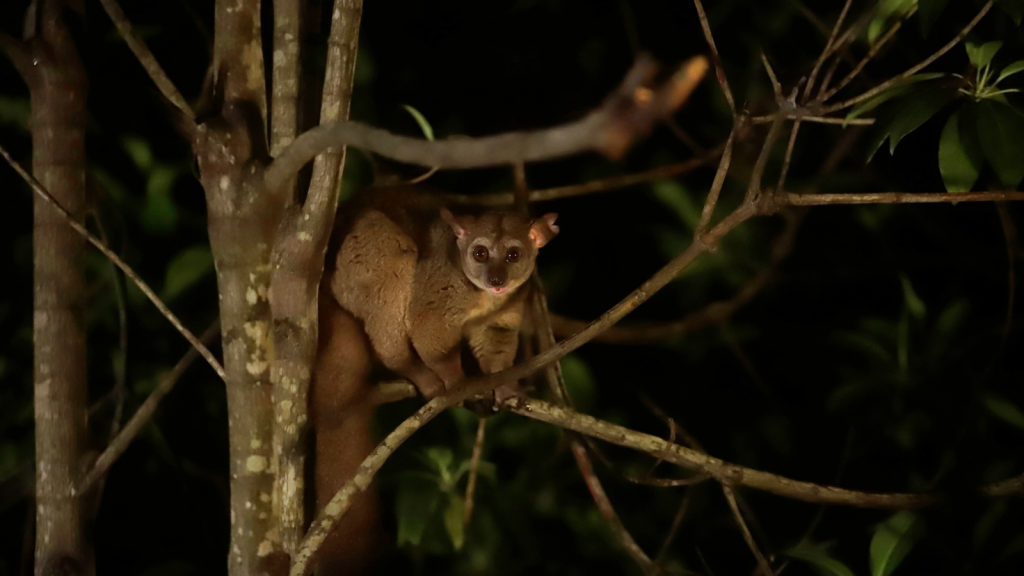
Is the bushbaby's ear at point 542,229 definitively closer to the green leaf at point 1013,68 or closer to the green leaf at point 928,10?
the green leaf at point 928,10

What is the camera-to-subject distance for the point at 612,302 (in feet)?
9.68

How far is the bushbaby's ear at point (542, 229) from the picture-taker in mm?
2359

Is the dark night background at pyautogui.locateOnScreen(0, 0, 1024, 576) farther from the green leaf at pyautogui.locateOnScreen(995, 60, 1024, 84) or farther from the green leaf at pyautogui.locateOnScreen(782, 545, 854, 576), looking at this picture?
the green leaf at pyautogui.locateOnScreen(995, 60, 1024, 84)

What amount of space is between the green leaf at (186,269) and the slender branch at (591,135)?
59.1 inches

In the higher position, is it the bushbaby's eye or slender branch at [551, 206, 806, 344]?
the bushbaby's eye

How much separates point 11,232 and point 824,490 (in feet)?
9.24

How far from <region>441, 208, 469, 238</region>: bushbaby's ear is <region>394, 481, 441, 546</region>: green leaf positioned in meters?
0.79

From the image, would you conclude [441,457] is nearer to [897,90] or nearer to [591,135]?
[897,90]

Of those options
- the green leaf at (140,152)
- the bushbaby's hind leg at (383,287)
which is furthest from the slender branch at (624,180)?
the green leaf at (140,152)

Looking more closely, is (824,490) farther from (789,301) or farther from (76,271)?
(76,271)

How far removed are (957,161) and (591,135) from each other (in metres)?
1.27

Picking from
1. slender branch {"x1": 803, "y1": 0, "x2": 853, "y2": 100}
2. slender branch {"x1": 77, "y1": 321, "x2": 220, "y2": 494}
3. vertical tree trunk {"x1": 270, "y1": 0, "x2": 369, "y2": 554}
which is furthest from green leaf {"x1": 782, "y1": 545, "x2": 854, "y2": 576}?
slender branch {"x1": 77, "y1": 321, "x2": 220, "y2": 494}

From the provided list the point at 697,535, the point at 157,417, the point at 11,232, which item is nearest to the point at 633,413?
the point at 697,535

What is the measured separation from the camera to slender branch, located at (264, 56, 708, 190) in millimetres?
764
